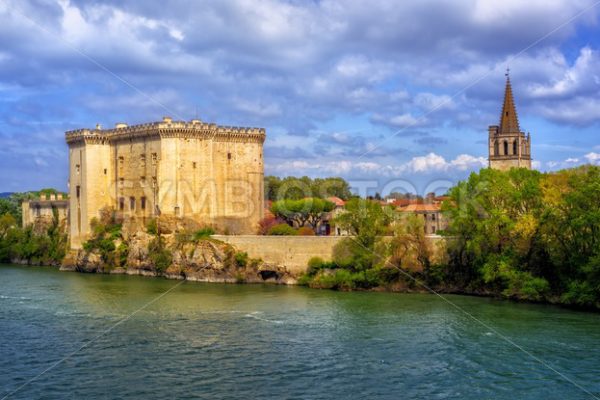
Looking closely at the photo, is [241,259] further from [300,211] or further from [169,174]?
[300,211]

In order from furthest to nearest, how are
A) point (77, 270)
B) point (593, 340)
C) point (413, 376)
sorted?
point (77, 270), point (593, 340), point (413, 376)

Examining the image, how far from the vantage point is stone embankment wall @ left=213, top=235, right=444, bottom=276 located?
4053 centimetres

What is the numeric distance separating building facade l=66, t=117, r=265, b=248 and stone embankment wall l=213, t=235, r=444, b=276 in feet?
24.8

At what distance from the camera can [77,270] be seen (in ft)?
166

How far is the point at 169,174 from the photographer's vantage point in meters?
49.0

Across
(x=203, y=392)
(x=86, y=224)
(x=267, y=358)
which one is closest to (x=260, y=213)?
(x=86, y=224)

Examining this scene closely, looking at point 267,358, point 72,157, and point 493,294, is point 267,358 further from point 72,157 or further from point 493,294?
point 72,157

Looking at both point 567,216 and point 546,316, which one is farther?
point 567,216

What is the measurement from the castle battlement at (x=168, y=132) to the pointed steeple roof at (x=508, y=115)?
21673 mm

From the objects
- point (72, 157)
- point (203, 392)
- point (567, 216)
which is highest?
point (72, 157)

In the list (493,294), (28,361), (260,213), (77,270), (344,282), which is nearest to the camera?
(28,361)

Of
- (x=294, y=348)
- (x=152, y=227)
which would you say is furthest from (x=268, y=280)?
(x=294, y=348)

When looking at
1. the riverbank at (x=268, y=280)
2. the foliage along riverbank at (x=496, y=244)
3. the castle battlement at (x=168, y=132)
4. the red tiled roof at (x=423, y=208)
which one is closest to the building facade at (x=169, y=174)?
the castle battlement at (x=168, y=132)

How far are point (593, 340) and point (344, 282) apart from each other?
15793 millimetres
